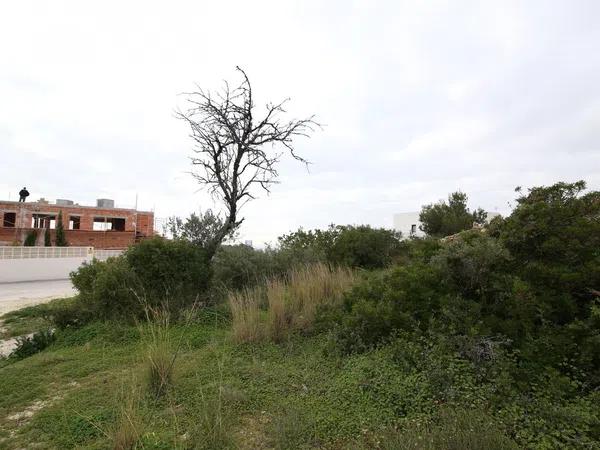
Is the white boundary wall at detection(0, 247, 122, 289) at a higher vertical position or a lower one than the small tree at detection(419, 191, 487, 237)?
lower

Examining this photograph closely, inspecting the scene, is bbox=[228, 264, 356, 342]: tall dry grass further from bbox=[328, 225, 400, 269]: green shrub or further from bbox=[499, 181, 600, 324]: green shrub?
bbox=[328, 225, 400, 269]: green shrub

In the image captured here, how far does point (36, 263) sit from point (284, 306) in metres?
18.1

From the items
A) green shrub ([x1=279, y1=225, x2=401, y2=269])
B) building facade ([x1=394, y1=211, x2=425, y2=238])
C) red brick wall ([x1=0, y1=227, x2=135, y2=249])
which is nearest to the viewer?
green shrub ([x1=279, y1=225, x2=401, y2=269])

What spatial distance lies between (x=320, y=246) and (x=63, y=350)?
727cm

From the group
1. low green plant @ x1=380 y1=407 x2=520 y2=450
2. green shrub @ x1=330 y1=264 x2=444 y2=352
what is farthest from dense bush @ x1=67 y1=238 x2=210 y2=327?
low green plant @ x1=380 y1=407 x2=520 y2=450

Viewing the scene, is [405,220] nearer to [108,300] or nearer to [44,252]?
[44,252]

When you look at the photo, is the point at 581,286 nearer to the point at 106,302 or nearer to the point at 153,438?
the point at 153,438

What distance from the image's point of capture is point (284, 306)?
510cm

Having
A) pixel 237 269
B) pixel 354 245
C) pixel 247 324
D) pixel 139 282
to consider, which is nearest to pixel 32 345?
pixel 139 282

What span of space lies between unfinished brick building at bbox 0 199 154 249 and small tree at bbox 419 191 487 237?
22.6 metres

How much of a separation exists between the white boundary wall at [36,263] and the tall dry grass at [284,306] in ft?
44.1

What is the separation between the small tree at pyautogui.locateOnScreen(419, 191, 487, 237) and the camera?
62.8ft

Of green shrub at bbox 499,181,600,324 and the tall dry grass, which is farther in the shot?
the tall dry grass

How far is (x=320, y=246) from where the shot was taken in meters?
11.2
